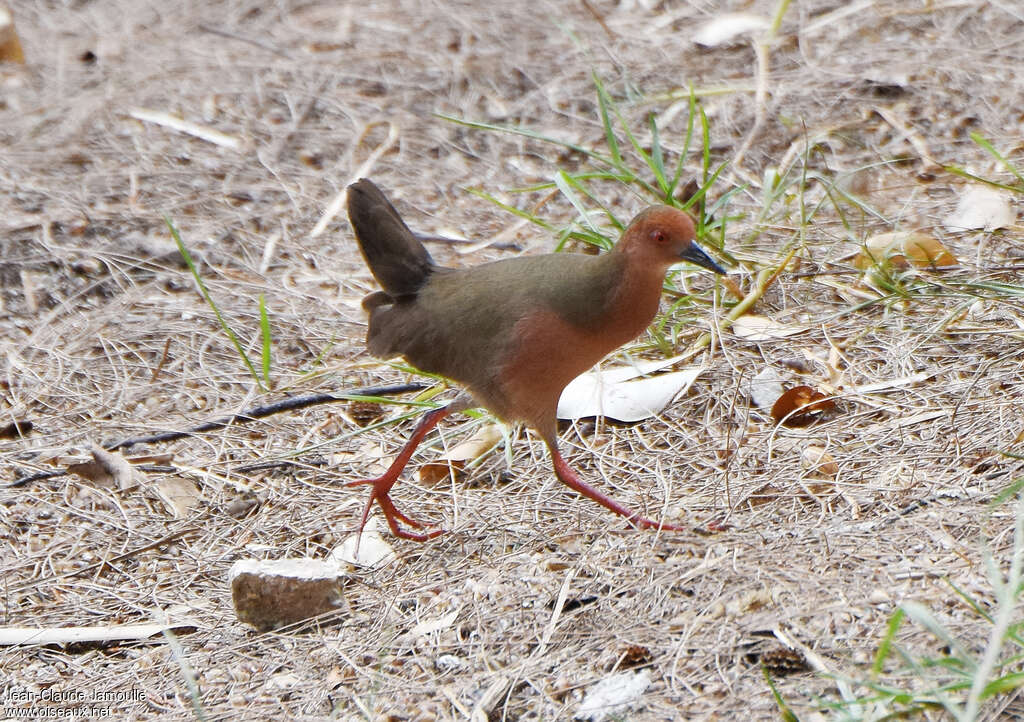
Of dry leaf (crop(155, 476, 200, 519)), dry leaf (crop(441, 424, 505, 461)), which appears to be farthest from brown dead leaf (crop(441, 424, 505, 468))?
dry leaf (crop(155, 476, 200, 519))

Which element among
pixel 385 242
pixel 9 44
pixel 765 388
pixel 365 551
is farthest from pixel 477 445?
pixel 9 44

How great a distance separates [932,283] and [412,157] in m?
2.91

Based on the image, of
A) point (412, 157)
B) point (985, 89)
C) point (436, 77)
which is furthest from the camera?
point (436, 77)

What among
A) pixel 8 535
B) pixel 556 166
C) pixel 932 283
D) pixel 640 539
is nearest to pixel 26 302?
pixel 8 535

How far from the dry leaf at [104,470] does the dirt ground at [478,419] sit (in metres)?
0.04

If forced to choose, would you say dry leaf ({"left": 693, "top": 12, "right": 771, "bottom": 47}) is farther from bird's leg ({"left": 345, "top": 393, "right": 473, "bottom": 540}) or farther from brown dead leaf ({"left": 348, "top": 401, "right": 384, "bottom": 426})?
bird's leg ({"left": 345, "top": 393, "right": 473, "bottom": 540})

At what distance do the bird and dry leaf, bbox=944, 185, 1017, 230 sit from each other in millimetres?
1578

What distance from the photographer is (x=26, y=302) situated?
521 centimetres

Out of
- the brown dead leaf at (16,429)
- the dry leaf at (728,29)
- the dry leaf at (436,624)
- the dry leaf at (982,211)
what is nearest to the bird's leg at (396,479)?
the dry leaf at (436,624)

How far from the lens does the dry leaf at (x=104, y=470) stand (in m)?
4.07

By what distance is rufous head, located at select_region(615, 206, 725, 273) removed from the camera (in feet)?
11.3

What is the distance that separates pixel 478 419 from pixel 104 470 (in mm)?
1309

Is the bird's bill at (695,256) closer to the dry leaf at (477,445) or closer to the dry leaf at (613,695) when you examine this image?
the dry leaf at (477,445)

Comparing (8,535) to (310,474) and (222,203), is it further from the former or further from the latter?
(222,203)
